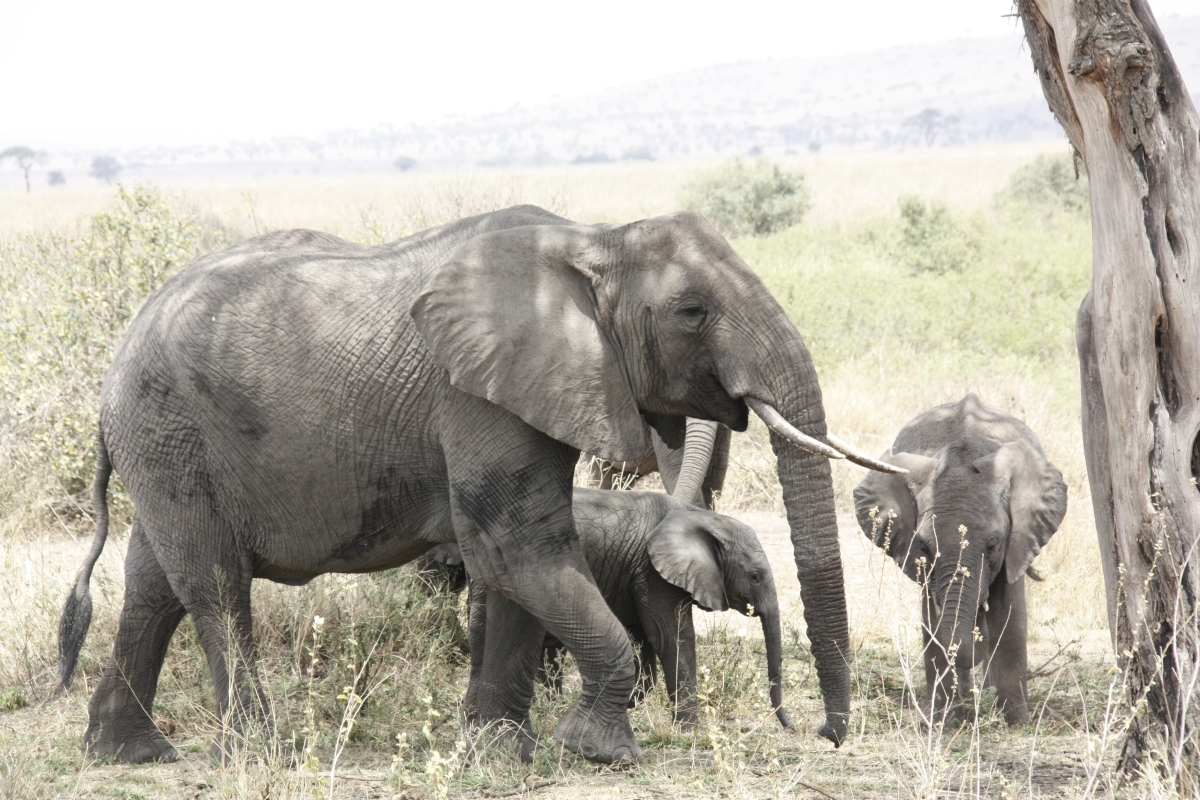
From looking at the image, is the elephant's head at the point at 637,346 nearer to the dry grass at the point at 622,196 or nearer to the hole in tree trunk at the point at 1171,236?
Result: the hole in tree trunk at the point at 1171,236

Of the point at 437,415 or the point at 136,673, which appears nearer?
the point at 437,415

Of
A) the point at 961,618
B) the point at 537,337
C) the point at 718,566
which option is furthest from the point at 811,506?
the point at 718,566

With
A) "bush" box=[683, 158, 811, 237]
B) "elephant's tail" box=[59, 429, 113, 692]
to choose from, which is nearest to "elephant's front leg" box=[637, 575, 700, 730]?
"elephant's tail" box=[59, 429, 113, 692]

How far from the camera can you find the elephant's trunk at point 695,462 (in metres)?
7.86

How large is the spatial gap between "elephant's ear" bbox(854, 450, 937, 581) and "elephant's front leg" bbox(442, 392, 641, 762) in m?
1.73

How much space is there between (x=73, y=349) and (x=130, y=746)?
4.94 meters

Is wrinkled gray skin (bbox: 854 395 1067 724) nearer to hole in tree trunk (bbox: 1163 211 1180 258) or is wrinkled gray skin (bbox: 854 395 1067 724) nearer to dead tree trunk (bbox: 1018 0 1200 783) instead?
dead tree trunk (bbox: 1018 0 1200 783)

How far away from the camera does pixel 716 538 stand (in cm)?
620

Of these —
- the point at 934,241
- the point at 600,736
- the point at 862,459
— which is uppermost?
the point at 862,459

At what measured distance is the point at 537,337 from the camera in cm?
479

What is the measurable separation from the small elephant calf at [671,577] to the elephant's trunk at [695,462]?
4.61 ft

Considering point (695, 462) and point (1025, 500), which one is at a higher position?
point (1025, 500)

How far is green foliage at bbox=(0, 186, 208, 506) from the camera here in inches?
378

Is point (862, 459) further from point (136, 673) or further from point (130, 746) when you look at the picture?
point (130, 746)
